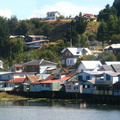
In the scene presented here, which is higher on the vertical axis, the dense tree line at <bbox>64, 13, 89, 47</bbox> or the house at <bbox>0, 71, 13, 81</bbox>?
the dense tree line at <bbox>64, 13, 89, 47</bbox>

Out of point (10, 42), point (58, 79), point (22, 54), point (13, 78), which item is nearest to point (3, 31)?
point (10, 42)

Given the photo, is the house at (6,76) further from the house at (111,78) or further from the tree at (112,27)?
the tree at (112,27)

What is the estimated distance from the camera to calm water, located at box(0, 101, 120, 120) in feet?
150

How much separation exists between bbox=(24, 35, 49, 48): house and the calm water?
45.6m

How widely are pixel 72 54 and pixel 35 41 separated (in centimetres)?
2274

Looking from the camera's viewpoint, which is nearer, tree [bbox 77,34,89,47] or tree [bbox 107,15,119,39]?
tree [bbox 107,15,119,39]

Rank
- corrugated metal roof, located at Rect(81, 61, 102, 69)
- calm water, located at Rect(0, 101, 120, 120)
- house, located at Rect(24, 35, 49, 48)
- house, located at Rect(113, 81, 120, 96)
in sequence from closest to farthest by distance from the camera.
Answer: calm water, located at Rect(0, 101, 120, 120)
house, located at Rect(113, 81, 120, 96)
corrugated metal roof, located at Rect(81, 61, 102, 69)
house, located at Rect(24, 35, 49, 48)

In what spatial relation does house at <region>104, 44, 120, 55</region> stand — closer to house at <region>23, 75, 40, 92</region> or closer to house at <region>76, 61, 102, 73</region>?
house at <region>76, 61, 102, 73</region>

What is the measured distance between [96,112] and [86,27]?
58803mm

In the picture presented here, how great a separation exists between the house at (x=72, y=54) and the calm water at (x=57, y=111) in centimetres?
2642

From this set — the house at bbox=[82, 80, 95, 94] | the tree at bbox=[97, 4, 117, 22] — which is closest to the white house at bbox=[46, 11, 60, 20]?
the tree at bbox=[97, 4, 117, 22]

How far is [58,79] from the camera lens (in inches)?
2532

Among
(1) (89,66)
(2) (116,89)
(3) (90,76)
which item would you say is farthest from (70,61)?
(2) (116,89)

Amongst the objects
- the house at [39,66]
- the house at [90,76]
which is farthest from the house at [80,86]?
the house at [39,66]
